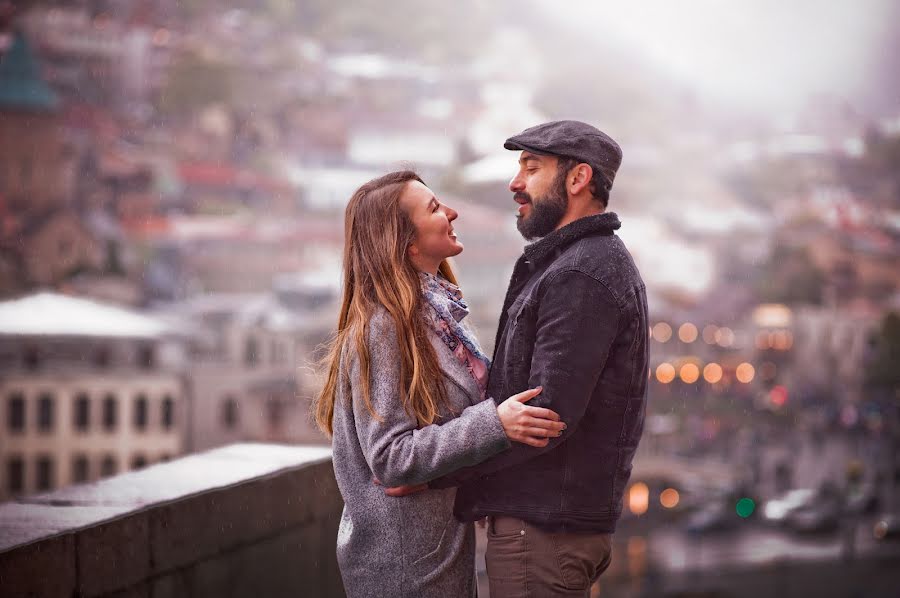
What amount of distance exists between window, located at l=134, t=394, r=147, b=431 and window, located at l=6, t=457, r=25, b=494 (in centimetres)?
351

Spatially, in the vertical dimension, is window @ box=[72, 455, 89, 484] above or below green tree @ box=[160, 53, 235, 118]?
below

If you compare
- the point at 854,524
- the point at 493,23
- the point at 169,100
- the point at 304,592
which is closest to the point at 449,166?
the point at 493,23

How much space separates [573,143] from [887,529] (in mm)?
32729

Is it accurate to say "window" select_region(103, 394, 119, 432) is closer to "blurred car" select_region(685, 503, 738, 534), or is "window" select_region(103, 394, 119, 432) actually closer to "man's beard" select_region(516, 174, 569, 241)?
"blurred car" select_region(685, 503, 738, 534)

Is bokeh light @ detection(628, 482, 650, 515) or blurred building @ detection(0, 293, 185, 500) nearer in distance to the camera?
bokeh light @ detection(628, 482, 650, 515)

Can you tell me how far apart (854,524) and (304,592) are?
111 feet

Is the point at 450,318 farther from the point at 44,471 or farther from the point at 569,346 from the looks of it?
the point at 44,471

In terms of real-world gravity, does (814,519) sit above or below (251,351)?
below

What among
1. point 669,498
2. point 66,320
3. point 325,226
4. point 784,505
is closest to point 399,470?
point 66,320

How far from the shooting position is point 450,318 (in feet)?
5.74

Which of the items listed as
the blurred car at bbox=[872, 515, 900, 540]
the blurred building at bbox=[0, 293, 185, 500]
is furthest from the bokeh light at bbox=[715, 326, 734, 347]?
the blurred building at bbox=[0, 293, 185, 500]

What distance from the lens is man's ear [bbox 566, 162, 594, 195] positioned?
1.75 m

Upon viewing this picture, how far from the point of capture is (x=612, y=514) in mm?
1720

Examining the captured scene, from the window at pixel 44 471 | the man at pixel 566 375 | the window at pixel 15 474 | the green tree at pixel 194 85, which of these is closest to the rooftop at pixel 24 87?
the green tree at pixel 194 85
